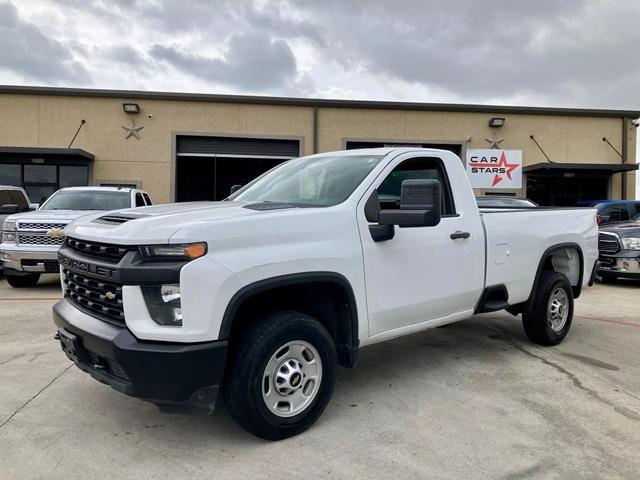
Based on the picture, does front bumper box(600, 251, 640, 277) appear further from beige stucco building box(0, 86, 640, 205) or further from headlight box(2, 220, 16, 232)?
headlight box(2, 220, 16, 232)

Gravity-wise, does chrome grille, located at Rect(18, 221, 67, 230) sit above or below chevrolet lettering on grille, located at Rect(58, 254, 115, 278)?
above

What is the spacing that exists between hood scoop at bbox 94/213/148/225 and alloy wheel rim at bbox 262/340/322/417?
1.25 metres

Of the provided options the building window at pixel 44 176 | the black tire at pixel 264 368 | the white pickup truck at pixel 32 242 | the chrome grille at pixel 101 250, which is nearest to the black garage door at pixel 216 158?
the building window at pixel 44 176

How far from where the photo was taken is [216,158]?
1847cm

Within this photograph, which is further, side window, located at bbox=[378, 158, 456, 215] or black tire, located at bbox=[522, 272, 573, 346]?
black tire, located at bbox=[522, 272, 573, 346]

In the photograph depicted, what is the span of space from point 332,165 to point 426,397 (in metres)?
2.04

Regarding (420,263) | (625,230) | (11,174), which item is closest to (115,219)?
(420,263)

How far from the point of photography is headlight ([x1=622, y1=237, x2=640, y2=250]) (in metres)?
9.88

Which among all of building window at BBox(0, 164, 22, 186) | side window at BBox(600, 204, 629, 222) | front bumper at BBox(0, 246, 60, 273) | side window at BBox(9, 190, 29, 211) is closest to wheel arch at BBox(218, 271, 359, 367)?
front bumper at BBox(0, 246, 60, 273)

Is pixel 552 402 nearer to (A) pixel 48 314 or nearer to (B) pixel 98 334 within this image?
(B) pixel 98 334

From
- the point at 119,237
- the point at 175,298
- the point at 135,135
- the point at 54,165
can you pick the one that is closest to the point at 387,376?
the point at 175,298

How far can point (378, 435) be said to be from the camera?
133 inches

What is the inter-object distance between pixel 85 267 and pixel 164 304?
71 centimetres

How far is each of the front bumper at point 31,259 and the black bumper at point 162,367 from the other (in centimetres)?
608
